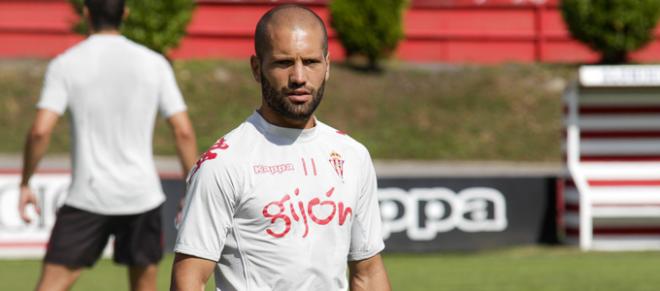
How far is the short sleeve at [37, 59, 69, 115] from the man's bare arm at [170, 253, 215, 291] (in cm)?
284

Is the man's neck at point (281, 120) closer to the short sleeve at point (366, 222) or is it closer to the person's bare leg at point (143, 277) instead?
the short sleeve at point (366, 222)

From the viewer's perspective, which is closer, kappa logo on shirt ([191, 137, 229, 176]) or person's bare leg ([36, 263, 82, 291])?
kappa logo on shirt ([191, 137, 229, 176])

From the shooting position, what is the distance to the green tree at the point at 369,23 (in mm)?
32438

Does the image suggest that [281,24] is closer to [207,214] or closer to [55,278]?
[207,214]

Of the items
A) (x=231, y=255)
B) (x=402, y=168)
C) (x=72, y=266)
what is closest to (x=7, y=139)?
(x=402, y=168)

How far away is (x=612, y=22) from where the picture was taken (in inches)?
1254

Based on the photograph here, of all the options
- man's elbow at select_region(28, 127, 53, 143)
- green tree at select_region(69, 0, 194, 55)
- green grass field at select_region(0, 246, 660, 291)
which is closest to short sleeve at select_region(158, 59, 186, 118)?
man's elbow at select_region(28, 127, 53, 143)

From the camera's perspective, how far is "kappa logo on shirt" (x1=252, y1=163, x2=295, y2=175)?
15.3ft

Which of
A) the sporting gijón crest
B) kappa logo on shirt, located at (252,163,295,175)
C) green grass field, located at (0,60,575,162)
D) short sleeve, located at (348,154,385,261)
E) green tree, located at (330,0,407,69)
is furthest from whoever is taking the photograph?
green tree, located at (330,0,407,69)

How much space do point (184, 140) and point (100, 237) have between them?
27.8 inches

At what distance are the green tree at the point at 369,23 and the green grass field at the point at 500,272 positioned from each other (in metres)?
17.2

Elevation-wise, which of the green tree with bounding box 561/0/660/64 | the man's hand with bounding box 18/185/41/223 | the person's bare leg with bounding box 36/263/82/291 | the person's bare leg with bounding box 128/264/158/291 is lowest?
the green tree with bounding box 561/0/660/64

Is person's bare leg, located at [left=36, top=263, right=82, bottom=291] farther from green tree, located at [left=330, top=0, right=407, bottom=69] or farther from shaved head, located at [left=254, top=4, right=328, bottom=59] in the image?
green tree, located at [left=330, top=0, right=407, bottom=69]

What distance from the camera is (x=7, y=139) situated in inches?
1150
